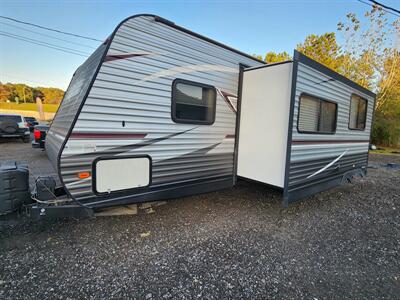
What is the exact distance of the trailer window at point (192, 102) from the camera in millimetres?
3213

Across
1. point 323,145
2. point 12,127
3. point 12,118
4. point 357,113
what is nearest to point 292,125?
point 323,145

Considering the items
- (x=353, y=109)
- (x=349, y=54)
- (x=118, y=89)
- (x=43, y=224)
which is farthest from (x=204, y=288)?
(x=349, y=54)

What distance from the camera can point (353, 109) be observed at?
519cm

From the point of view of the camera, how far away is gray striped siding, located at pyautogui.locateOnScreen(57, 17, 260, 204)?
8.29 feet

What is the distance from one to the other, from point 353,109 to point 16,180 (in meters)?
6.64

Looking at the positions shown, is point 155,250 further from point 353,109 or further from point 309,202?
point 353,109

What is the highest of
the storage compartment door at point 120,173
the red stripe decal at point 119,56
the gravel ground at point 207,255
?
the red stripe decal at point 119,56

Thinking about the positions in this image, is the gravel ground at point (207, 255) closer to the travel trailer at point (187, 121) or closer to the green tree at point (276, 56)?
the travel trailer at point (187, 121)

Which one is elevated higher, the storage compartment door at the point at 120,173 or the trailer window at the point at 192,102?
the trailer window at the point at 192,102

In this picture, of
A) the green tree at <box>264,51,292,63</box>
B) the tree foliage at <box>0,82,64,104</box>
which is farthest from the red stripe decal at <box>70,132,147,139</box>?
the tree foliage at <box>0,82,64,104</box>

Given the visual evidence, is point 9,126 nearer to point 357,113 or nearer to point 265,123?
point 265,123

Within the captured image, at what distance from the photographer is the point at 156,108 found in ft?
9.89

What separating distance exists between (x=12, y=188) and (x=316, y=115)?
4877 mm

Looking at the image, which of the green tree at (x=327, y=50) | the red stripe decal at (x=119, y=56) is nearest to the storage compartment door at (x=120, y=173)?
the red stripe decal at (x=119, y=56)
